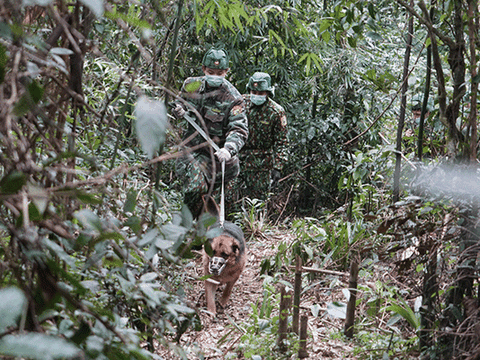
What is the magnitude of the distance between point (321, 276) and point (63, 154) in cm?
307

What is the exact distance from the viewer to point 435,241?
193 cm

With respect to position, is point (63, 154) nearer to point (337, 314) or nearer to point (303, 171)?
point (337, 314)

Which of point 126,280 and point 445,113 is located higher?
→ point 445,113

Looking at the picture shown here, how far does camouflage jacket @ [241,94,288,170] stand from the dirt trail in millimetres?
1190

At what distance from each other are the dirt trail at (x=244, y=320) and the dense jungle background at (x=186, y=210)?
0.02 m

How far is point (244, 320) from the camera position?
3.44 metres

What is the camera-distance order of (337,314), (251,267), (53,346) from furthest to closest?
(251,267) < (337,314) < (53,346)

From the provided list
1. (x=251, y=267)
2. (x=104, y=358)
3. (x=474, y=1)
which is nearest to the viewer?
(x=104, y=358)

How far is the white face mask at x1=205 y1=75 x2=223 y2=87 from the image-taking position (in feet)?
14.6

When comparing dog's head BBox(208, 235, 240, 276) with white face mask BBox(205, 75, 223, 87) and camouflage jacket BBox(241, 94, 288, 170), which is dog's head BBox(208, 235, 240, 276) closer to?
white face mask BBox(205, 75, 223, 87)

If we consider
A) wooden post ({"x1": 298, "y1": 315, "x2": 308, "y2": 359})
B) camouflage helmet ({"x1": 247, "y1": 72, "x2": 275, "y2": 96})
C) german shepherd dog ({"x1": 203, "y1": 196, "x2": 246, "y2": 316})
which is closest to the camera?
wooden post ({"x1": 298, "y1": 315, "x2": 308, "y2": 359})

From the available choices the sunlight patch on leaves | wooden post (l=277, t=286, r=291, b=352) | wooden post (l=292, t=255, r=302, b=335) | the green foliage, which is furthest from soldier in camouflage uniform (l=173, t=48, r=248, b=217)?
the sunlight patch on leaves

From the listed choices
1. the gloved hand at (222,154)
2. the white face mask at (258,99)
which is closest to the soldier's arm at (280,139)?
the white face mask at (258,99)

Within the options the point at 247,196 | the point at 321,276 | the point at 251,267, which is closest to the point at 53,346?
the point at 321,276
